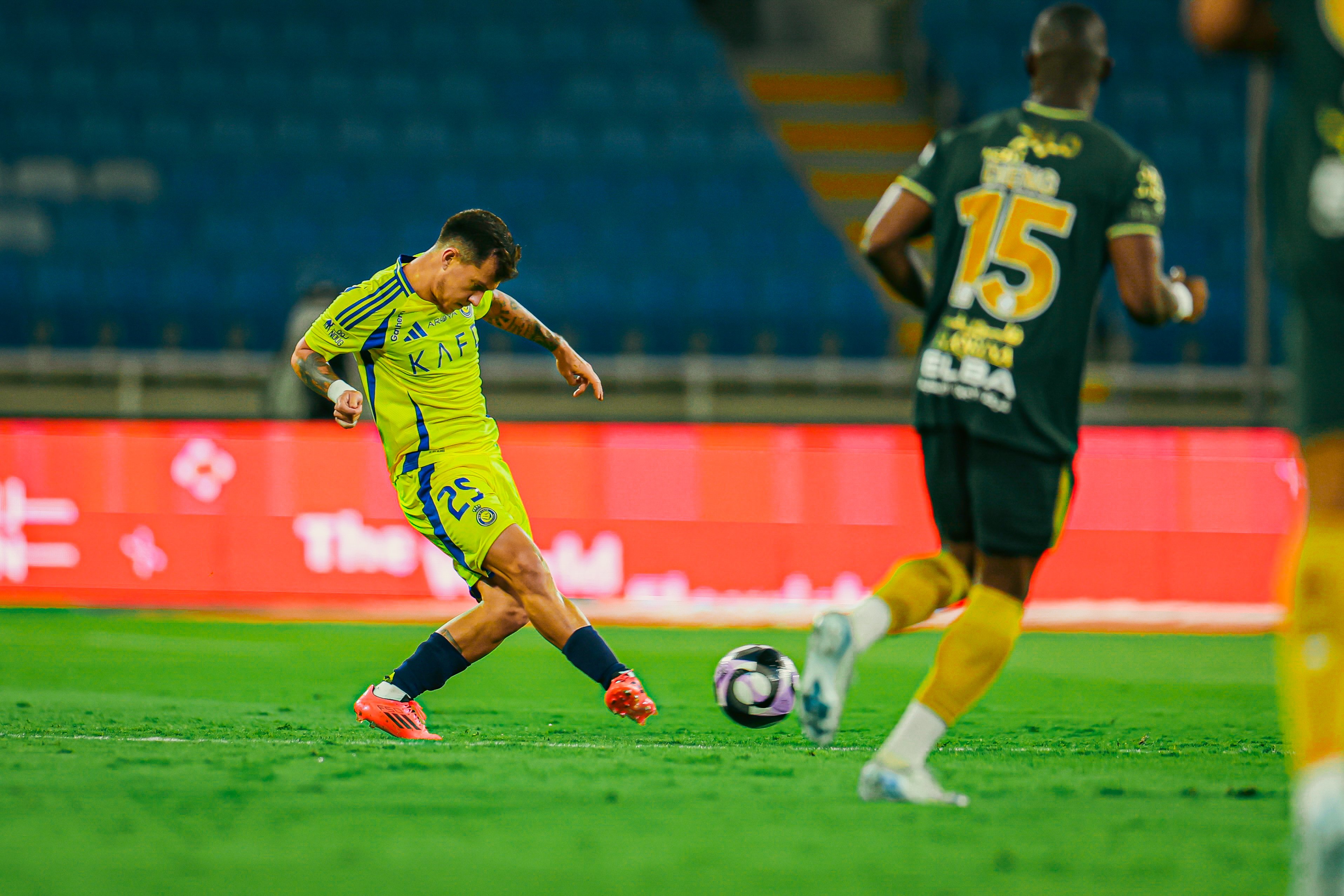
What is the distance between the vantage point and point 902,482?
1049 cm

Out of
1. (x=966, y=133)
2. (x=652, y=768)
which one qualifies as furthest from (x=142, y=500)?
(x=966, y=133)

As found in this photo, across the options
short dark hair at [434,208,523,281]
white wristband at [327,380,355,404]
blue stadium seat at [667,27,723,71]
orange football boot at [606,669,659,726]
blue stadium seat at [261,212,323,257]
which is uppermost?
blue stadium seat at [667,27,723,71]

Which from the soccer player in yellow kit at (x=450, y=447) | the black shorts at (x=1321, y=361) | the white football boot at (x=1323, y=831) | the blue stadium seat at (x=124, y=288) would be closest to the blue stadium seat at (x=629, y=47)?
the blue stadium seat at (x=124, y=288)

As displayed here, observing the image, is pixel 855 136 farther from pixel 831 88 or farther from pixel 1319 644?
pixel 1319 644

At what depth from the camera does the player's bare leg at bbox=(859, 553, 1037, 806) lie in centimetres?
420

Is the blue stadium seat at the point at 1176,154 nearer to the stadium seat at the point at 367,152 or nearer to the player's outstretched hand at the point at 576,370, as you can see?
the stadium seat at the point at 367,152

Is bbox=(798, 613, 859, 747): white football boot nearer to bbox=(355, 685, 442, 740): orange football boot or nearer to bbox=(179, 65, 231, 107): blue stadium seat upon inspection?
bbox=(355, 685, 442, 740): orange football boot

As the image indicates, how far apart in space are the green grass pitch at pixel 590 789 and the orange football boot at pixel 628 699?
0.12 metres

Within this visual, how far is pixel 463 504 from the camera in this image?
5645 mm

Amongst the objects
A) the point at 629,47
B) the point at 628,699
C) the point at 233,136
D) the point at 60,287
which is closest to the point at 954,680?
the point at 628,699

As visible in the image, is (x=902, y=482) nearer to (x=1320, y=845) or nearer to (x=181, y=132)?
(x=1320, y=845)

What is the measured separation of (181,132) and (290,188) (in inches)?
60.7

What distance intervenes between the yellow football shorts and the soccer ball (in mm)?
871

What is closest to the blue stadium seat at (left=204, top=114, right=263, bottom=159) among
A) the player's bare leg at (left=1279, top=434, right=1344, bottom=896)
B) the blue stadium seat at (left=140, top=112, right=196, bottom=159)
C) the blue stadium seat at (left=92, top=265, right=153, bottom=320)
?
the blue stadium seat at (left=140, top=112, right=196, bottom=159)
